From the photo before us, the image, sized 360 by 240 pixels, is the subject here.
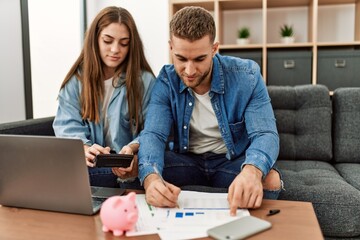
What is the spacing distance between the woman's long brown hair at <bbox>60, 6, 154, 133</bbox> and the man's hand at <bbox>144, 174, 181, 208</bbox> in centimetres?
61

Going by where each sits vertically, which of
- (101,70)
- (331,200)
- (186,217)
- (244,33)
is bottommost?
(331,200)

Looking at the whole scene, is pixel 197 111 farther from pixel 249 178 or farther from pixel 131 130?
pixel 249 178

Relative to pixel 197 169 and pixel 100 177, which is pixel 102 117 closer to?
pixel 100 177

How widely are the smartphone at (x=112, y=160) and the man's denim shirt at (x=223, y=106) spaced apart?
0.22 metres

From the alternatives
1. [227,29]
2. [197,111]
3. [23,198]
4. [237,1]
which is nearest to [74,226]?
[23,198]

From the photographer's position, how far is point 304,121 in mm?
1910

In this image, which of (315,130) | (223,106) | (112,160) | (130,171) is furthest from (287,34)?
(112,160)

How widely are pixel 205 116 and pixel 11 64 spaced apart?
1.20m

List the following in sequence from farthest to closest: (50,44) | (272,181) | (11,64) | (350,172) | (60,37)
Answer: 1. (60,37)
2. (50,44)
3. (11,64)
4. (350,172)
5. (272,181)

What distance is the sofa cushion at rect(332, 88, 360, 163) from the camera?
6.09 feet

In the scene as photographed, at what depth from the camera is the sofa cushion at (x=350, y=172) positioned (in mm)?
1531

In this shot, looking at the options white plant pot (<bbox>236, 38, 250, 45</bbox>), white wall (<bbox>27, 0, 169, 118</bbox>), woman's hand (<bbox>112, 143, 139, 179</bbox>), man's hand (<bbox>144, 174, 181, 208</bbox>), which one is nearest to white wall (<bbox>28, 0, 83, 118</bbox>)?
white wall (<bbox>27, 0, 169, 118</bbox>)

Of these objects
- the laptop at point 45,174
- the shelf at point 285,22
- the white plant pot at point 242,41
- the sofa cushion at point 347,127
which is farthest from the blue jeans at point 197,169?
the white plant pot at point 242,41

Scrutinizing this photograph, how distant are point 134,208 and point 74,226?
0.16 m
